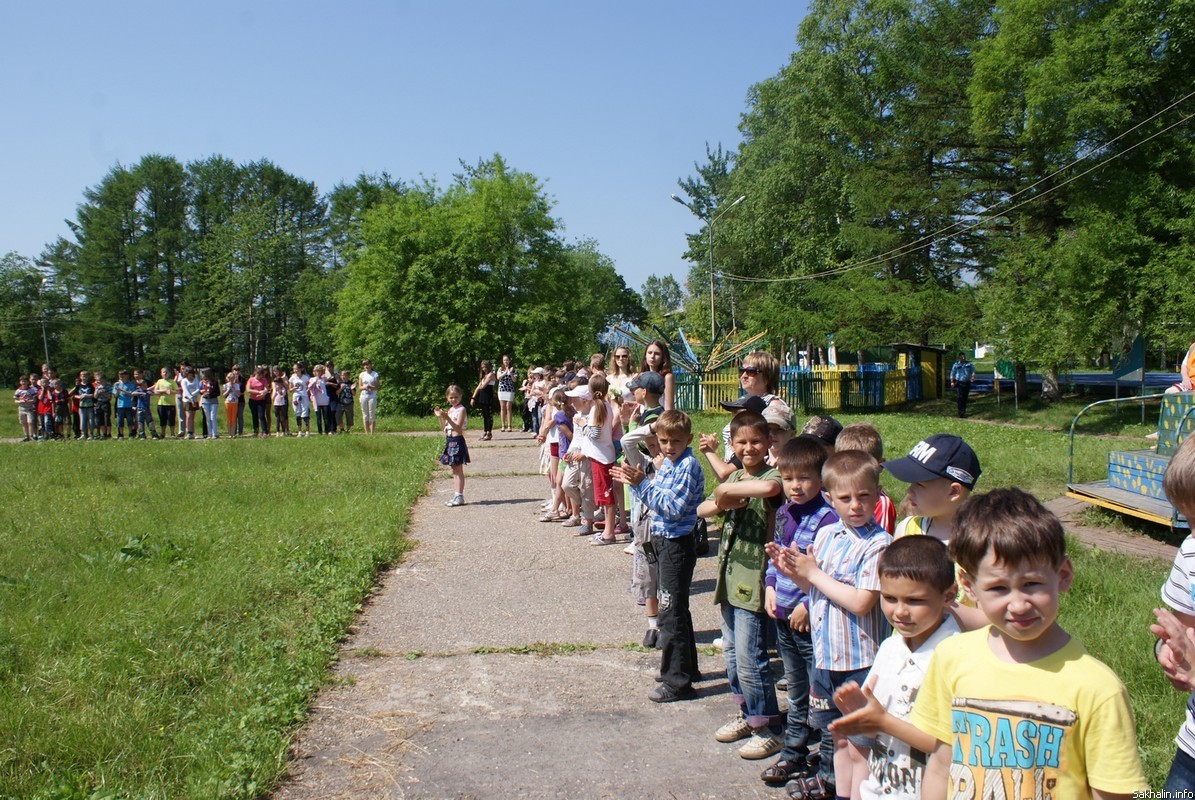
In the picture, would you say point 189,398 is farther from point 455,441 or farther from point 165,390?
point 455,441

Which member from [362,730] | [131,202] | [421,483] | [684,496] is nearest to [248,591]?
[362,730]

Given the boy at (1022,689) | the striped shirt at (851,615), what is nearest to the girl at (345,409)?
the striped shirt at (851,615)

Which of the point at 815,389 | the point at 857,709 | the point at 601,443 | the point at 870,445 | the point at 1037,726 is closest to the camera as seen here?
the point at 1037,726

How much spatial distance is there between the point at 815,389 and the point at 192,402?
19504mm

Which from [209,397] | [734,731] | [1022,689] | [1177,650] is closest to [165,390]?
[209,397]

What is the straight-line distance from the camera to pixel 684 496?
4605 mm

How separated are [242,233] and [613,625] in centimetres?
5699

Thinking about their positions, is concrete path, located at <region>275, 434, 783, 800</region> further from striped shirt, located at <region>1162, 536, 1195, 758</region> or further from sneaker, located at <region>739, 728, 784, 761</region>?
striped shirt, located at <region>1162, 536, 1195, 758</region>

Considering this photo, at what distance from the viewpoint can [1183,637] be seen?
225 centimetres

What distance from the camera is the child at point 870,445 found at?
425 cm

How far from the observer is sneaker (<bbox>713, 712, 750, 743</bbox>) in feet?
13.5

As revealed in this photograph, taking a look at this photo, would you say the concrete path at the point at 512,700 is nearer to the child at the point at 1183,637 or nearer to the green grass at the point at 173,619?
the green grass at the point at 173,619

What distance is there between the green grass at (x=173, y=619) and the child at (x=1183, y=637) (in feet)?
11.0

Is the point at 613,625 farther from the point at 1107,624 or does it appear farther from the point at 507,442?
the point at 507,442
